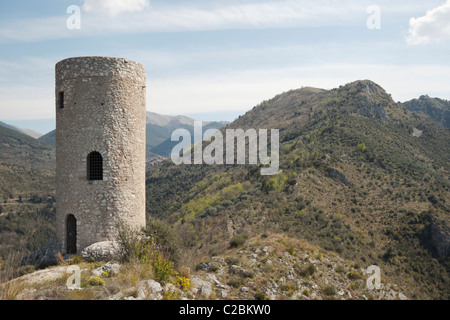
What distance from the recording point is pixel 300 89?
89938mm

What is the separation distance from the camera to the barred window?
9.59 meters

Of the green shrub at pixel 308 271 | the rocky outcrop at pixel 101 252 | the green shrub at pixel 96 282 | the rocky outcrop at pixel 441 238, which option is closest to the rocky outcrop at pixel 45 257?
the rocky outcrop at pixel 101 252

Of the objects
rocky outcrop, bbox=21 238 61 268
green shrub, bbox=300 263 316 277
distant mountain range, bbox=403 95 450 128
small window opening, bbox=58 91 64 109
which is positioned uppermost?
distant mountain range, bbox=403 95 450 128

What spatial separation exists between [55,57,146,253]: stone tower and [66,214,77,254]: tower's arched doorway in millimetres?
89

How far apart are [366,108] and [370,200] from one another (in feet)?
89.5

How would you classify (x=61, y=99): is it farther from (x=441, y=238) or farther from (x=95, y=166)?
(x=441, y=238)

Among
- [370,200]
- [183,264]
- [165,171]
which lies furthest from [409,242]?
[165,171]

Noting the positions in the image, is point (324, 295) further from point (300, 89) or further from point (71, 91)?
point (300, 89)

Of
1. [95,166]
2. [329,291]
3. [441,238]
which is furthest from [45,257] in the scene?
[441,238]

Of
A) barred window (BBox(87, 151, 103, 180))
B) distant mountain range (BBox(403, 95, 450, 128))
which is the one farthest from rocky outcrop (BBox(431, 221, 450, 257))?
distant mountain range (BBox(403, 95, 450, 128))

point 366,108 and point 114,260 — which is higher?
point 366,108

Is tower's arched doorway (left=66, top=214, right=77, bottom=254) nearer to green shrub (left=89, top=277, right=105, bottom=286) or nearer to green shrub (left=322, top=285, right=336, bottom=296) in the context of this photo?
green shrub (left=89, top=277, right=105, bottom=286)

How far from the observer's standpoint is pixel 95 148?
9.38m

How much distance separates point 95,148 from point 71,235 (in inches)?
115
